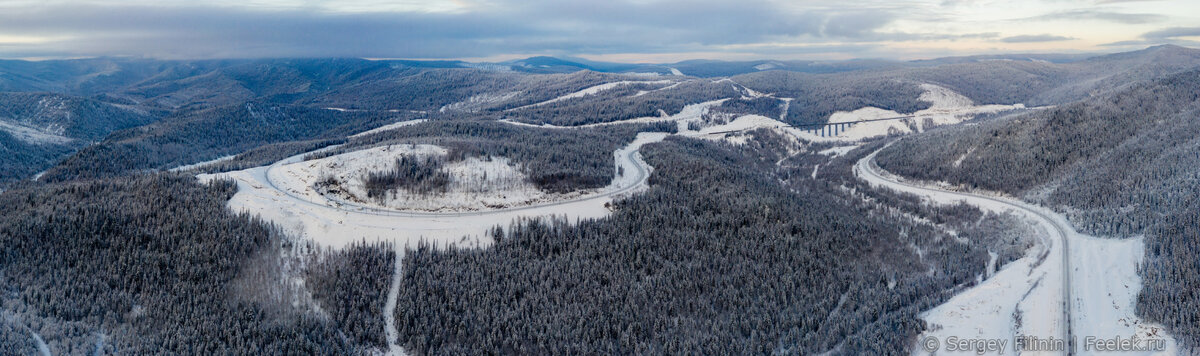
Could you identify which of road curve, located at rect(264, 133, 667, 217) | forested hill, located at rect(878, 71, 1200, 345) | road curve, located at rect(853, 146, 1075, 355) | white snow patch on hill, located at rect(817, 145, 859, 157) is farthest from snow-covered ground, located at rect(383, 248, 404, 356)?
white snow patch on hill, located at rect(817, 145, 859, 157)

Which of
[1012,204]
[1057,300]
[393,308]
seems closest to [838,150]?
[1012,204]

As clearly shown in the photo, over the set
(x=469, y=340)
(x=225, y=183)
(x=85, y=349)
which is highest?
(x=225, y=183)

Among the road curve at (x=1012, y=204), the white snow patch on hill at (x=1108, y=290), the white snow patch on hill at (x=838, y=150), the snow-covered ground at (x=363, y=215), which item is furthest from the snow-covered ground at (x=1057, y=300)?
the white snow patch on hill at (x=838, y=150)

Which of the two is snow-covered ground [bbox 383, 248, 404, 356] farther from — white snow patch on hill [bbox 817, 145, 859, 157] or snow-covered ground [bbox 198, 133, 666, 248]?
white snow patch on hill [bbox 817, 145, 859, 157]

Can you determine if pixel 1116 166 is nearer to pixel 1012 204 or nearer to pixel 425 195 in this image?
pixel 1012 204

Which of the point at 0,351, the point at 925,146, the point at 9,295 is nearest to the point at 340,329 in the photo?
the point at 0,351

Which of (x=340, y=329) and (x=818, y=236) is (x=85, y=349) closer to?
(x=340, y=329)

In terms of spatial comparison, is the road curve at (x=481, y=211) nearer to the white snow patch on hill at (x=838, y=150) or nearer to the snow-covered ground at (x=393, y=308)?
the snow-covered ground at (x=393, y=308)

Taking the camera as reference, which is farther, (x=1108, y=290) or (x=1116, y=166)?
(x=1116, y=166)
